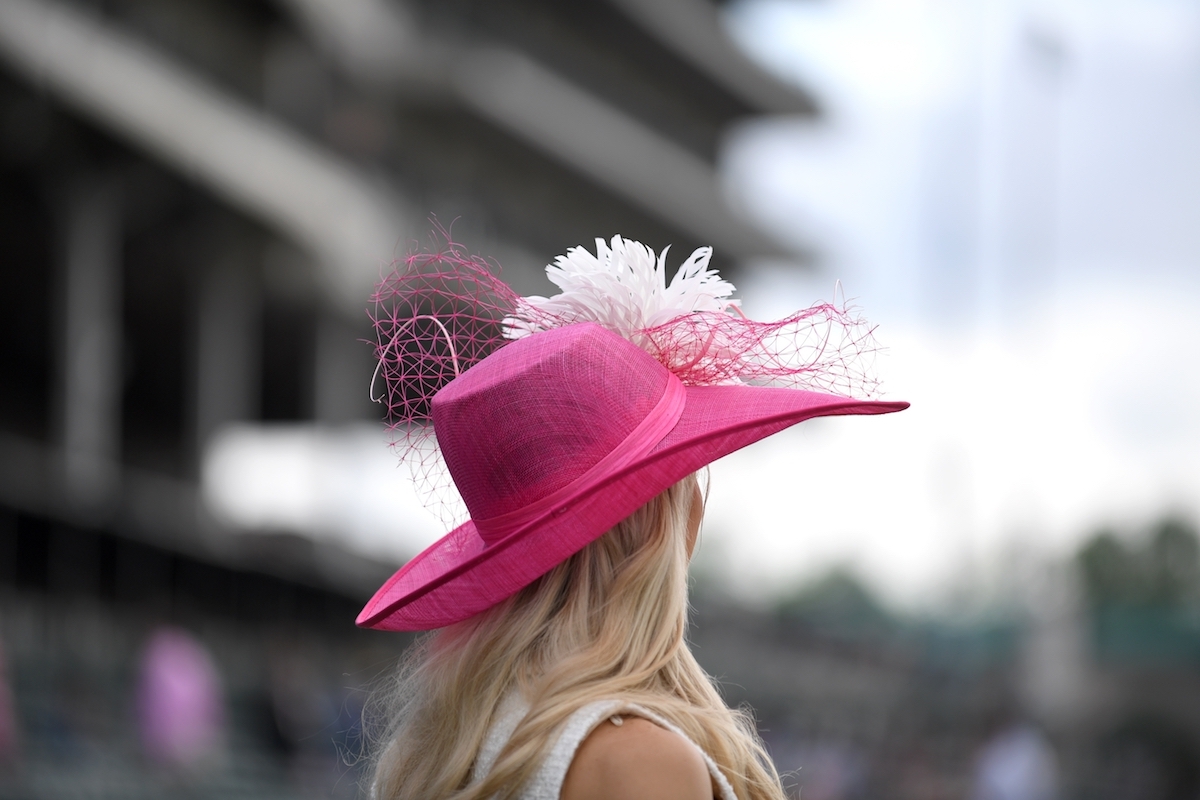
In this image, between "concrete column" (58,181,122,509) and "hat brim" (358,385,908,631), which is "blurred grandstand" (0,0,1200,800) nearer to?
"concrete column" (58,181,122,509)

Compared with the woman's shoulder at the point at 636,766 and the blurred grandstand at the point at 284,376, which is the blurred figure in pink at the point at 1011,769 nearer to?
the blurred grandstand at the point at 284,376

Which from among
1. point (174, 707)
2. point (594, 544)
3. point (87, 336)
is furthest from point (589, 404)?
point (87, 336)

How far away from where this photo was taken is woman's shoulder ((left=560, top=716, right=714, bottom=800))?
1494 mm

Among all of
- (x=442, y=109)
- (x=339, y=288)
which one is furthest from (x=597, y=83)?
(x=339, y=288)

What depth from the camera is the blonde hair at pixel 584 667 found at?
1.60m

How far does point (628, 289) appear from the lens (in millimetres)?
1860

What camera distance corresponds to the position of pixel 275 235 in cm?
1608

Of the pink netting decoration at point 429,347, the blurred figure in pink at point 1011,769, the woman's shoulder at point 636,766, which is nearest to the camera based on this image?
the woman's shoulder at point 636,766

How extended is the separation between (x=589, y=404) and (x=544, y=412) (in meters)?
0.06

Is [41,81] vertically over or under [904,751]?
over

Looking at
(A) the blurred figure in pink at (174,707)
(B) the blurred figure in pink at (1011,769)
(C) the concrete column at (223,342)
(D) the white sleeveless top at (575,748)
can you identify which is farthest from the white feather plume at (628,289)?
(C) the concrete column at (223,342)

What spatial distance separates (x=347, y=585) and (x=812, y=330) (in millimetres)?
15799

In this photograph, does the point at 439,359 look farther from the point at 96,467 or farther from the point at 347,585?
the point at 347,585

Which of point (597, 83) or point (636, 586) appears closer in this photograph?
point (636, 586)
